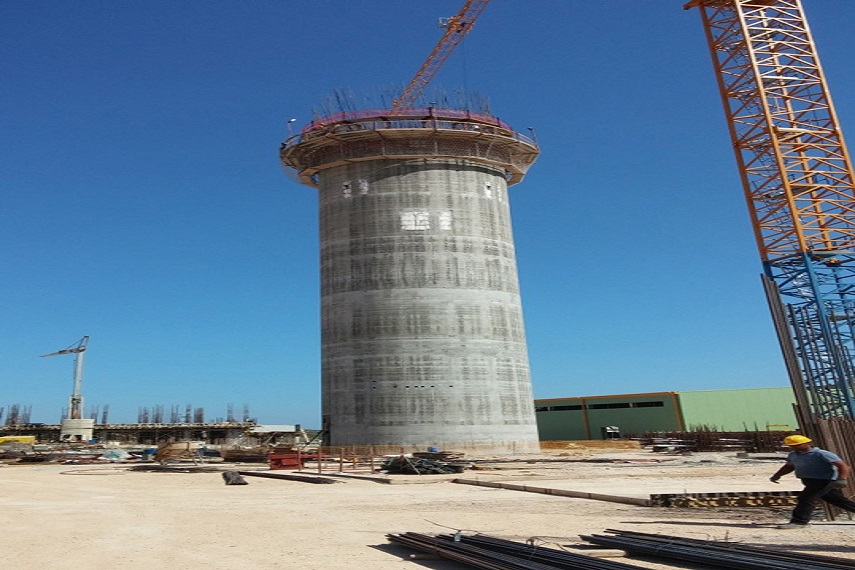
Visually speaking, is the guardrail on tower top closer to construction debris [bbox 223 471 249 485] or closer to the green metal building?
construction debris [bbox 223 471 249 485]

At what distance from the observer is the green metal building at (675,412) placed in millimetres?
65625

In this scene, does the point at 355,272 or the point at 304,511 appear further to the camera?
the point at 355,272

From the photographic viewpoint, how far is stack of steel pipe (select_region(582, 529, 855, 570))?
7449 mm

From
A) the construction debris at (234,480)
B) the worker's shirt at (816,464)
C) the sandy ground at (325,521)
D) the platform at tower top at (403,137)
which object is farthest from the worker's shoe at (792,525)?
the platform at tower top at (403,137)

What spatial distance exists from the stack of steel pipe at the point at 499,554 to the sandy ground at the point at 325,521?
0.25 metres

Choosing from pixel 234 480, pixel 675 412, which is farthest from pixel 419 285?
pixel 675 412

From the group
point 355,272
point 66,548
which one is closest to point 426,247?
point 355,272

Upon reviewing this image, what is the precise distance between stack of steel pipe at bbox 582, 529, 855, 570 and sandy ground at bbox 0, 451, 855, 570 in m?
0.29

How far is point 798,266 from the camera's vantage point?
41.1 metres

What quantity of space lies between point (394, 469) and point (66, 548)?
54.9ft

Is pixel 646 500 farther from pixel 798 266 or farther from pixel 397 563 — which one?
pixel 798 266

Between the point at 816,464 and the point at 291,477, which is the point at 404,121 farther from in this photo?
the point at 816,464

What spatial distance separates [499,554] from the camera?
8383 millimetres

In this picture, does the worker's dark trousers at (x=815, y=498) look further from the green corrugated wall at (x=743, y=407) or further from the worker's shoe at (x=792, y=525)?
the green corrugated wall at (x=743, y=407)
